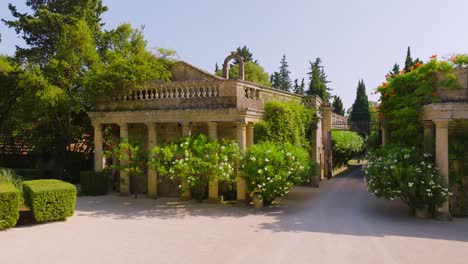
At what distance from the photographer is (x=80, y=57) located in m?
19.3

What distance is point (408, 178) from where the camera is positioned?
480 inches

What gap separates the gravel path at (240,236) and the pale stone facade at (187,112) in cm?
285

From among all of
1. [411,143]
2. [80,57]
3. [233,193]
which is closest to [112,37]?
[80,57]

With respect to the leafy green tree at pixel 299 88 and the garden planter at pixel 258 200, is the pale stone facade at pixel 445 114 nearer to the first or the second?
the garden planter at pixel 258 200

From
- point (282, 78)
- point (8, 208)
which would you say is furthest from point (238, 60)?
point (282, 78)

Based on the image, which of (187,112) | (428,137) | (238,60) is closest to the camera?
(428,137)

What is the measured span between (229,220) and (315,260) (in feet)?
15.0

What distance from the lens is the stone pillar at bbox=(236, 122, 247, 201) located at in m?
15.1

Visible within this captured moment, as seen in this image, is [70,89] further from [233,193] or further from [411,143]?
[411,143]

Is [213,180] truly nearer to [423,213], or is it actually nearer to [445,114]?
[423,213]

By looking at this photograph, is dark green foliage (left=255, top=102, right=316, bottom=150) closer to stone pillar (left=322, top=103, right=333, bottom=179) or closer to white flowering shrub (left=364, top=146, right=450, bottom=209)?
white flowering shrub (left=364, top=146, right=450, bottom=209)

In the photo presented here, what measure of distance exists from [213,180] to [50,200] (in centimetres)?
582

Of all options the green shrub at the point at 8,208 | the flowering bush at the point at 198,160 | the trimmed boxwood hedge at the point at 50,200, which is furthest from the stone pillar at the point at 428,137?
the green shrub at the point at 8,208

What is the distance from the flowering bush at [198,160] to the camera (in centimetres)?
1433
